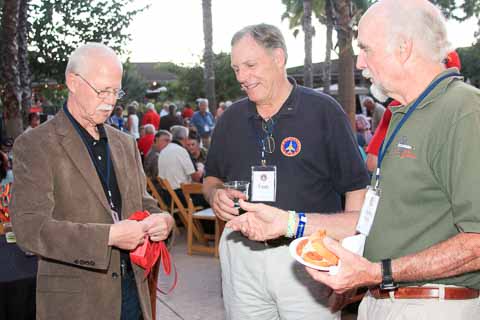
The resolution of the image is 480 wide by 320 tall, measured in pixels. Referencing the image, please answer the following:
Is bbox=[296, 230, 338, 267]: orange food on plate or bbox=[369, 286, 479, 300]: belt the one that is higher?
bbox=[296, 230, 338, 267]: orange food on plate

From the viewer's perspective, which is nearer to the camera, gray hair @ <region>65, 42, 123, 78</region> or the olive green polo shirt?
the olive green polo shirt

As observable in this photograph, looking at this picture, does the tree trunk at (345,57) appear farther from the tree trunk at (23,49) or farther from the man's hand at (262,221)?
the man's hand at (262,221)

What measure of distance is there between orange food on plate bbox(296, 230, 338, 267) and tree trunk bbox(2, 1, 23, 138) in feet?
31.5

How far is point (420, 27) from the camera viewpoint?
1.83 meters

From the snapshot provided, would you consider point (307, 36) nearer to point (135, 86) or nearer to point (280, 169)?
point (135, 86)

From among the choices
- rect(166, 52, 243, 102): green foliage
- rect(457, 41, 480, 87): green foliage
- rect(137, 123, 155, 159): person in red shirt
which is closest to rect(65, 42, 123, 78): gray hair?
rect(137, 123, 155, 159): person in red shirt

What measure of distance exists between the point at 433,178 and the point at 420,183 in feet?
0.16

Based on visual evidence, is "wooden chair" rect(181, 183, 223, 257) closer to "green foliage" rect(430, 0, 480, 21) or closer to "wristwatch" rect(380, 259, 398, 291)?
"wristwatch" rect(380, 259, 398, 291)

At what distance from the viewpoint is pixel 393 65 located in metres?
1.89

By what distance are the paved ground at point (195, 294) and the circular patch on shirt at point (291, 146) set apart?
2547mm

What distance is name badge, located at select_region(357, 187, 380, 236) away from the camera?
6.31 feet

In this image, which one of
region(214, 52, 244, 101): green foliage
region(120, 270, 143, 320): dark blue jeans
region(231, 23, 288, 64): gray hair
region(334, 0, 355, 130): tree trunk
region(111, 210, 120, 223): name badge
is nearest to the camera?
region(111, 210, 120, 223): name badge

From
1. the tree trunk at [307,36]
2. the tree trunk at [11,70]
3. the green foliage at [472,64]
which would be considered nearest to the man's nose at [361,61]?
the tree trunk at [11,70]

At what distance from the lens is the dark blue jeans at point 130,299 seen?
8.63 ft
